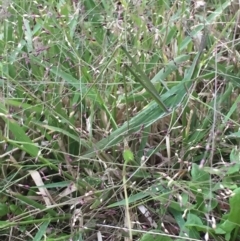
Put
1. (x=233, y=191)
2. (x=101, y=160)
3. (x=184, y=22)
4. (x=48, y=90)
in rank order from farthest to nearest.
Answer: (x=184, y=22) → (x=48, y=90) → (x=101, y=160) → (x=233, y=191)

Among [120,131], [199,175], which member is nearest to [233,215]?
[199,175]

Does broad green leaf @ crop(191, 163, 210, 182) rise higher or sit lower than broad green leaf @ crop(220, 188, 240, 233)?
higher

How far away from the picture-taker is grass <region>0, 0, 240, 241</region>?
34.9 inches

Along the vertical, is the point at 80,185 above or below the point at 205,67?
below

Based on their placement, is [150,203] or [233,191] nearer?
[233,191]

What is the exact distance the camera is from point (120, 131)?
98 centimetres

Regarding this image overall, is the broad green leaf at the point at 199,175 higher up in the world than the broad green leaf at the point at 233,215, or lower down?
higher up

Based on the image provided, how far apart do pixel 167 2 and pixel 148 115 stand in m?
0.43

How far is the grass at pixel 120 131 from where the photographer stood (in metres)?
0.89

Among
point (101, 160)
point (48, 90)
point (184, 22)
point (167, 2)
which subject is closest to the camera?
point (101, 160)

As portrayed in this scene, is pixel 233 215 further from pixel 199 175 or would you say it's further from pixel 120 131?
pixel 120 131

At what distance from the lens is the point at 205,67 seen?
1.04m

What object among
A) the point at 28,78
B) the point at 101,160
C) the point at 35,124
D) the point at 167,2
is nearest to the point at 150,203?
the point at 101,160

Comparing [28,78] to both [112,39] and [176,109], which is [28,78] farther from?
[176,109]
